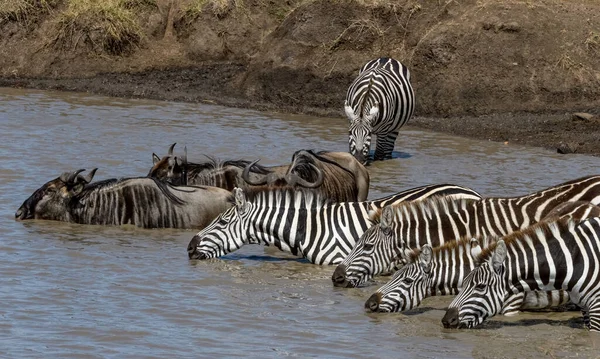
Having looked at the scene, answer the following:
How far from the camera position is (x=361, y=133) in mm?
16219

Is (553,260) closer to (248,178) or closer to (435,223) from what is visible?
(435,223)

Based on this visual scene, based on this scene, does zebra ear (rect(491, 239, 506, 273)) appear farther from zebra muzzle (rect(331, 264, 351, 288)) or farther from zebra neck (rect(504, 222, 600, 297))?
zebra muzzle (rect(331, 264, 351, 288))

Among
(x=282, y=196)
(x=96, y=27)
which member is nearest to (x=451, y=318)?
(x=282, y=196)

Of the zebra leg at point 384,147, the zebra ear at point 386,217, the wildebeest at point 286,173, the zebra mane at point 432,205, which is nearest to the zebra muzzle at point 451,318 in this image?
the zebra ear at point 386,217

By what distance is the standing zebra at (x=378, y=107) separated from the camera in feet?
53.4

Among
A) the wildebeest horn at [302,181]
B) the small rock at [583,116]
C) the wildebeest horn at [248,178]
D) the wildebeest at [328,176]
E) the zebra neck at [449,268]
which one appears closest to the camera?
the zebra neck at [449,268]

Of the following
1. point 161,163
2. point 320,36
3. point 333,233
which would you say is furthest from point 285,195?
point 320,36

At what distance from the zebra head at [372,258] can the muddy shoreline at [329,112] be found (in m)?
7.97

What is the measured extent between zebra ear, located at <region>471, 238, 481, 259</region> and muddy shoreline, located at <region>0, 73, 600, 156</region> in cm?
864

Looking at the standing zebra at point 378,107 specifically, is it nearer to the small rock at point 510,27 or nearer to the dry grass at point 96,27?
the small rock at point 510,27

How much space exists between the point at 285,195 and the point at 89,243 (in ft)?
6.80

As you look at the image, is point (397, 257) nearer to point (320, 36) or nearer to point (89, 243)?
point (89, 243)

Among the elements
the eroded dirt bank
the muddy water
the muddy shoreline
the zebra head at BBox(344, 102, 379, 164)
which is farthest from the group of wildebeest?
the eroded dirt bank

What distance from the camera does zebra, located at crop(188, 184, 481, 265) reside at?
10.2m
